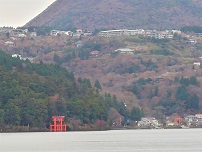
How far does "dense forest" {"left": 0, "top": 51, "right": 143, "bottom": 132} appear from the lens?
458 ft

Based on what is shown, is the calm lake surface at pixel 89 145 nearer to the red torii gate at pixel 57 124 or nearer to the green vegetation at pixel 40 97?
the green vegetation at pixel 40 97

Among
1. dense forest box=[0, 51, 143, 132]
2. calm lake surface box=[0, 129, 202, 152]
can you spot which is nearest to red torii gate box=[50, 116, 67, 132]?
dense forest box=[0, 51, 143, 132]

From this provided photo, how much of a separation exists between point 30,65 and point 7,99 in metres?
24.2

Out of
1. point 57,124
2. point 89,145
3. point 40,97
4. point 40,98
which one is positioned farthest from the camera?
point 40,97

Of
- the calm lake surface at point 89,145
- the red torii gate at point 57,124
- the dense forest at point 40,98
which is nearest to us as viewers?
the calm lake surface at point 89,145

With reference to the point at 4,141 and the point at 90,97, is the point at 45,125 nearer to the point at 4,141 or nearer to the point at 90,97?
the point at 90,97

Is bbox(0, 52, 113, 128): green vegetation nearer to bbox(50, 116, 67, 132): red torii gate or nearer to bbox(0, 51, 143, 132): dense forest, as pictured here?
bbox(0, 51, 143, 132): dense forest

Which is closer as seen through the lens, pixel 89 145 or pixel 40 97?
pixel 89 145

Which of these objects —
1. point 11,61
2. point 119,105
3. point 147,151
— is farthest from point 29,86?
point 147,151

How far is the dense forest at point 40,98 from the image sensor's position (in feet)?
458

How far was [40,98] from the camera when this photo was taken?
5723 inches

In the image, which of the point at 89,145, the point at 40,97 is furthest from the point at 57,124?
the point at 89,145

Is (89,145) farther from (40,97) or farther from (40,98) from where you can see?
(40,97)

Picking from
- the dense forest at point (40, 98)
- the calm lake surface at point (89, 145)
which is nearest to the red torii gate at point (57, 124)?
the dense forest at point (40, 98)
